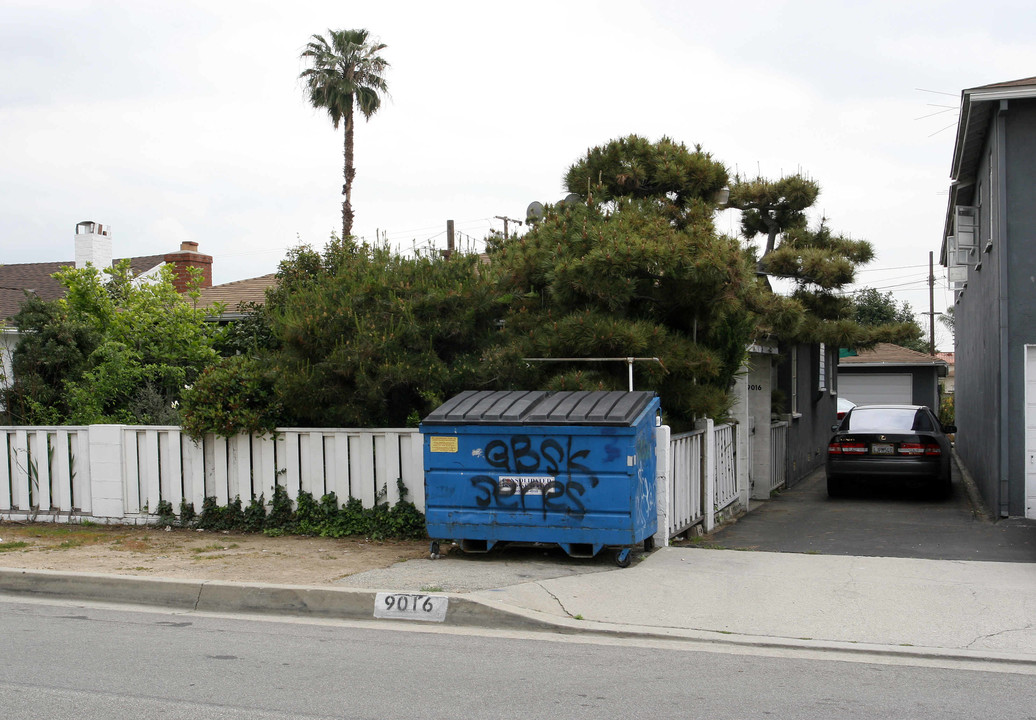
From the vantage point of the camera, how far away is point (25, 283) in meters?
24.1

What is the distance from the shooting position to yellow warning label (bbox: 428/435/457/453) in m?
8.70

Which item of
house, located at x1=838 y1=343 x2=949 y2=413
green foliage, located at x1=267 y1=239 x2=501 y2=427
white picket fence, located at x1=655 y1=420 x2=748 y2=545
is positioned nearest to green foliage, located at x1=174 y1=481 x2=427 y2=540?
green foliage, located at x1=267 y1=239 x2=501 y2=427

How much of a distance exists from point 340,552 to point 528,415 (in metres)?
2.46

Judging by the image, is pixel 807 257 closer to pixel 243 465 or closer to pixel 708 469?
pixel 708 469

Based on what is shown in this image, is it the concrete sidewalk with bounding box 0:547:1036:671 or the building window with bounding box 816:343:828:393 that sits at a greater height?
the building window with bounding box 816:343:828:393

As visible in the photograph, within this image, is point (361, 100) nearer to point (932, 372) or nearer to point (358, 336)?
point (932, 372)

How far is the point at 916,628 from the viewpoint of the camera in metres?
6.69

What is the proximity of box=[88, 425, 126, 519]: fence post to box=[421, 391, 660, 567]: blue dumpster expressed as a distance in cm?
448

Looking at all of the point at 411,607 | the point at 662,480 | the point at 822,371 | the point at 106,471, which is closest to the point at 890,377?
the point at 822,371

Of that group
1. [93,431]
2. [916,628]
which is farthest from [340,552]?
[916,628]

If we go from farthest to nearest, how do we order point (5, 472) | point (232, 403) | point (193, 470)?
1. point (5, 472)
2. point (193, 470)
3. point (232, 403)

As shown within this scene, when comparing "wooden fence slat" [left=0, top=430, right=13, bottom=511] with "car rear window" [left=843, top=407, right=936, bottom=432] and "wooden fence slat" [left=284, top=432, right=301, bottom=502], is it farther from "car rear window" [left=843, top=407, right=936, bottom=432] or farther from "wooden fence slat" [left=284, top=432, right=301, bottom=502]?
"car rear window" [left=843, top=407, right=936, bottom=432]

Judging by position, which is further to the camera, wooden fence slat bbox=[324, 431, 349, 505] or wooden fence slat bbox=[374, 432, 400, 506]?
wooden fence slat bbox=[324, 431, 349, 505]

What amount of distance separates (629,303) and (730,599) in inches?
163
